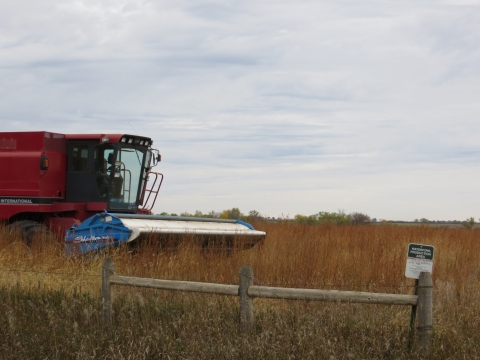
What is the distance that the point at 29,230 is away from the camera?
46.5ft

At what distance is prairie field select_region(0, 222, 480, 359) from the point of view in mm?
7020

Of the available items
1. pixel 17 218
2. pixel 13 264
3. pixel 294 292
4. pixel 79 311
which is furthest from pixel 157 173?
pixel 294 292

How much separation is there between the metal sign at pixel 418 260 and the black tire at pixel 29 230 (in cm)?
899

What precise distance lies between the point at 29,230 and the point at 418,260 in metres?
9.61

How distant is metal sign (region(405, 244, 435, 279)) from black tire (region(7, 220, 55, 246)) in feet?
29.5

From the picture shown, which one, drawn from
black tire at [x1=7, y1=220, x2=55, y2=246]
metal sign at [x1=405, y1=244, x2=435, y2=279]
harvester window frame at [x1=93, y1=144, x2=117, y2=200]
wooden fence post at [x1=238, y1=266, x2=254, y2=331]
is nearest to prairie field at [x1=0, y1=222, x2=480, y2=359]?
wooden fence post at [x1=238, y1=266, x2=254, y2=331]

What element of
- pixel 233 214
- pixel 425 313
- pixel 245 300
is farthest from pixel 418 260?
pixel 233 214

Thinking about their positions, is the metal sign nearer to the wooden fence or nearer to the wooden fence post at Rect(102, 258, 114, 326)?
the wooden fence

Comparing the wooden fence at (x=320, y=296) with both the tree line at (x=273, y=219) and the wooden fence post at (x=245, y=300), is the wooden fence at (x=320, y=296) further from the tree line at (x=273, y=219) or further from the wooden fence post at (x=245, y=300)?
the tree line at (x=273, y=219)

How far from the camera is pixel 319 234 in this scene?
682 inches

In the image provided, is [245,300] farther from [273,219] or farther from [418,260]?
[273,219]

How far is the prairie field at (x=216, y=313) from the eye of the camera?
23.0 ft

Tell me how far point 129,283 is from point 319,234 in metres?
9.95

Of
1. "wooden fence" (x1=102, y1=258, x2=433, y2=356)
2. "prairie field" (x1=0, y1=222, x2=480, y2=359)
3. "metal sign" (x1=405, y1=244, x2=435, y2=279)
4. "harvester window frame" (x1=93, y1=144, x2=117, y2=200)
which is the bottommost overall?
"prairie field" (x1=0, y1=222, x2=480, y2=359)
